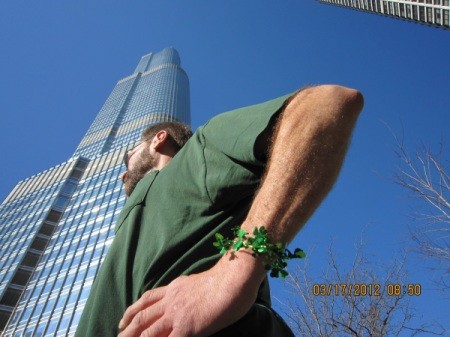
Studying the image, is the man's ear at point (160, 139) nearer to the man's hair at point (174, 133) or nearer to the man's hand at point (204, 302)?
the man's hair at point (174, 133)

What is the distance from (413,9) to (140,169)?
52004 millimetres

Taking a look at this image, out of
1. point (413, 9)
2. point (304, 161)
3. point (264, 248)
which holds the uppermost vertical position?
point (304, 161)

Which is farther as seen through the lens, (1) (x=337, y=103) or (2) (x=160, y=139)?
(2) (x=160, y=139)

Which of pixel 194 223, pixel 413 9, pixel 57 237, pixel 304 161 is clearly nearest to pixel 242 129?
pixel 304 161

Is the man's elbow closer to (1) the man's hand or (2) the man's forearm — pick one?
(2) the man's forearm

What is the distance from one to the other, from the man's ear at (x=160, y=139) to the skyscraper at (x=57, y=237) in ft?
142

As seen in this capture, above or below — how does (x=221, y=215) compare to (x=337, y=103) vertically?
below

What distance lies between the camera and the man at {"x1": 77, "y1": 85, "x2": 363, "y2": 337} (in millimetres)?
1253

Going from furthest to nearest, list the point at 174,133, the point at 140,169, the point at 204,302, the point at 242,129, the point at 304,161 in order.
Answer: the point at 174,133
the point at 140,169
the point at 242,129
the point at 304,161
the point at 204,302

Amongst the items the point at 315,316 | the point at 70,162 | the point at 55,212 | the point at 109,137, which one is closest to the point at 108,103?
the point at 109,137

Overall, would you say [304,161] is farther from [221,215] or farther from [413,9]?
[413,9]

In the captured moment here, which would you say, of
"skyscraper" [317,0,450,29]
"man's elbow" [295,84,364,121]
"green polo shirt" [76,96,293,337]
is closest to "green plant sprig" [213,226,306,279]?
"green polo shirt" [76,96,293,337]

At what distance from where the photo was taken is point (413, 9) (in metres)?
46.1

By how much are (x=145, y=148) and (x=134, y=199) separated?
708mm
